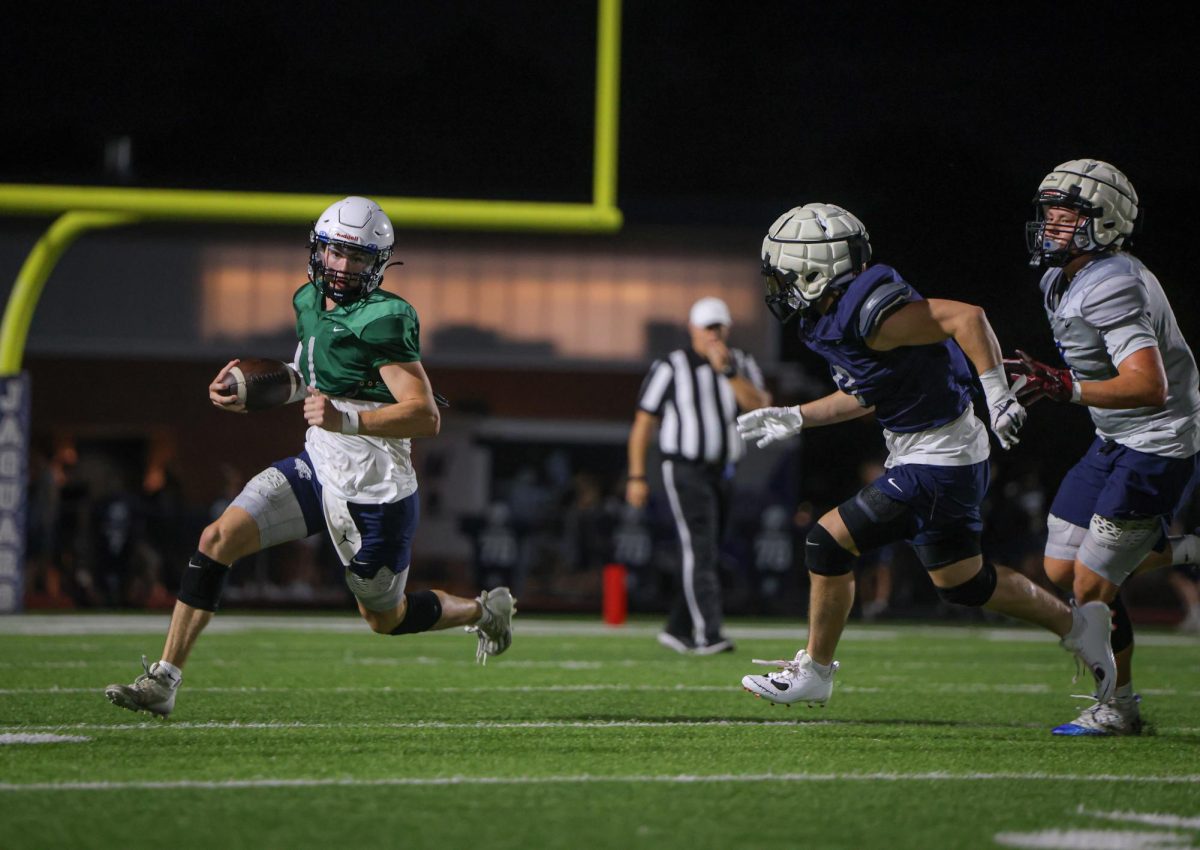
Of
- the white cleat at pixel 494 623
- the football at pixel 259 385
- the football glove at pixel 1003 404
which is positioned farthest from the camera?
the white cleat at pixel 494 623

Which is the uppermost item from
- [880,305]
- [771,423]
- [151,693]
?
[880,305]

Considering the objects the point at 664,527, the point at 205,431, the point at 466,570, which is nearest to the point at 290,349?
the point at 205,431

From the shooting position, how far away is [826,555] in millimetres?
4840

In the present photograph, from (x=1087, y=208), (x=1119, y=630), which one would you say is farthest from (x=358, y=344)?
(x=1119, y=630)

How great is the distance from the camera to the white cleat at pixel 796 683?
16.0 ft

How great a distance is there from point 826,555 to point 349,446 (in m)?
1.47

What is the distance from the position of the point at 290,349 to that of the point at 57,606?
8370 mm

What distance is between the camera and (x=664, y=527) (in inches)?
560

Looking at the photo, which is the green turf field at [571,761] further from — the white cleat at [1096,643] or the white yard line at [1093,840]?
the white cleat at [1096,643]

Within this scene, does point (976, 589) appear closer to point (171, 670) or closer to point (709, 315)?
point (171, 670)

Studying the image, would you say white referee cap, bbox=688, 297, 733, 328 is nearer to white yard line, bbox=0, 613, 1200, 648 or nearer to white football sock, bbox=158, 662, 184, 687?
white yard line, bbox=0, 613, 1200, 648

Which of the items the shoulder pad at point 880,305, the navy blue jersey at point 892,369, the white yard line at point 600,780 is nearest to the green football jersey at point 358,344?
the navy blue jersey at point 892,369

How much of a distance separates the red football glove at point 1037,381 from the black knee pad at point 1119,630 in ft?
2.59

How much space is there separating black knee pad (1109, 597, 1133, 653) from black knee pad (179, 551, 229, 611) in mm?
2637
